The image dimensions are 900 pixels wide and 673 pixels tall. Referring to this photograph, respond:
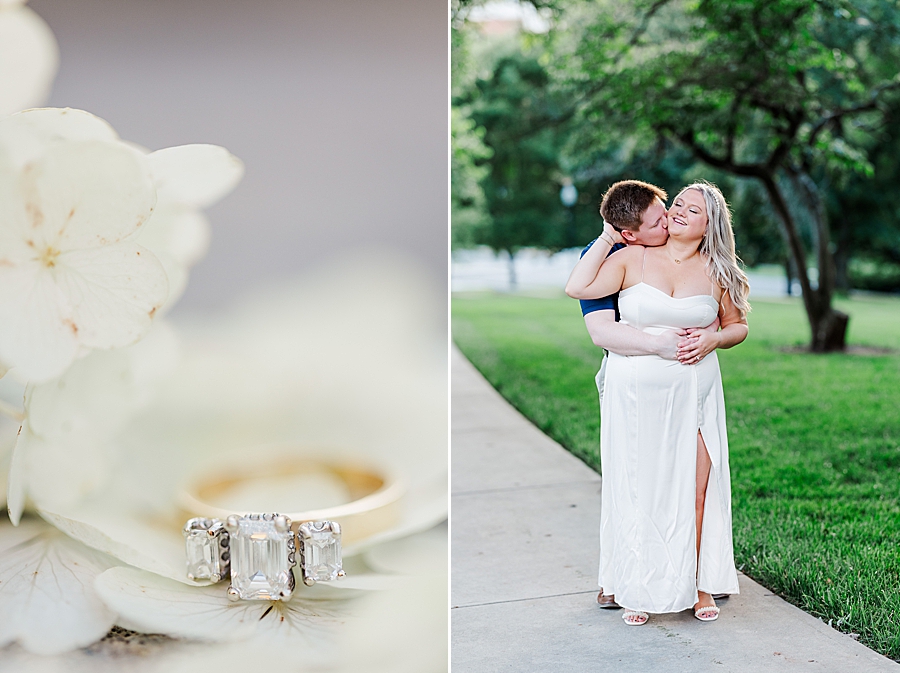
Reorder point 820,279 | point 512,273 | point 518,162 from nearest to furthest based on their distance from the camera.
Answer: point 820,279, point 512,273, point 518,162

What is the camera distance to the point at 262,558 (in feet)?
8.59

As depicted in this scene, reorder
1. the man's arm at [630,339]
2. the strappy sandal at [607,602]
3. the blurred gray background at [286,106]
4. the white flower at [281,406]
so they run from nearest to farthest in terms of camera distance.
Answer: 1. the blurred gray background at [286,106]
2. the white flower at [281,406]
3. the man's arm at [630,339]
4. the strappy sandal at [607,602]

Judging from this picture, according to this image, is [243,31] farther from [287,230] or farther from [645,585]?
[645,585]

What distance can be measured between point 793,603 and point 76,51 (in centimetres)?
332

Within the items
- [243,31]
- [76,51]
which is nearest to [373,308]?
[243,31]

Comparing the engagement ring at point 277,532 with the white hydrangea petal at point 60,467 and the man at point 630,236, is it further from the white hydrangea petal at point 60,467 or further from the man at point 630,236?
the man at point 630,236

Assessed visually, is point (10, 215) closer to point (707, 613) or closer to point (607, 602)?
point (607, 602)

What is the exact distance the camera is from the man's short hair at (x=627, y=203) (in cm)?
320

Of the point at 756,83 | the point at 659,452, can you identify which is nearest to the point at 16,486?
the point at 659,452

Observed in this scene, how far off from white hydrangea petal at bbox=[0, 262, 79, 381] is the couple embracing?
5.79 ft

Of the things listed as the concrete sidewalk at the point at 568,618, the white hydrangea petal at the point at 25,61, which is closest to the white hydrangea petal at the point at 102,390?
the white hydrangea petal at the point at 25,61

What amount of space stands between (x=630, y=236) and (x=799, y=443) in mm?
3517

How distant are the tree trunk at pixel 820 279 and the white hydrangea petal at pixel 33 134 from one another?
8.44 m

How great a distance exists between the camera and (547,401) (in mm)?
7645
